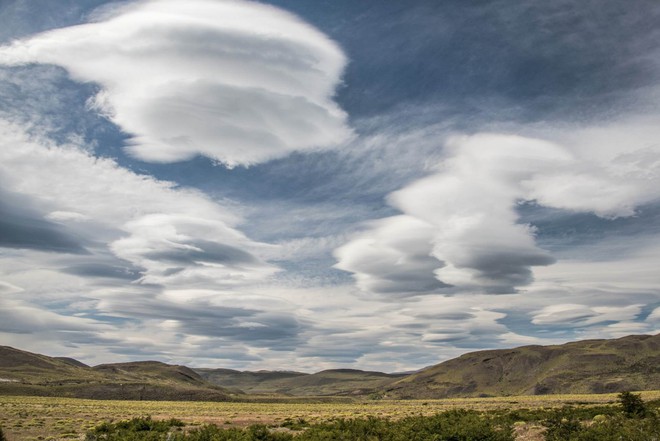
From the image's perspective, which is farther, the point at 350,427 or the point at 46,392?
the point at 46,392

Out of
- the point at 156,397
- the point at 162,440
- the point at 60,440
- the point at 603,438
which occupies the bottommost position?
the point at 156,397

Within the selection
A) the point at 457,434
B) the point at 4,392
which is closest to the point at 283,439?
the point at 457,434

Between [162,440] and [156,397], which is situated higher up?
[162,440]

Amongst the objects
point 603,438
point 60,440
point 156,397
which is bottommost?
point 156,397

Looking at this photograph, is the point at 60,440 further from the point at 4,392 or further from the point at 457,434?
the point at 4,392

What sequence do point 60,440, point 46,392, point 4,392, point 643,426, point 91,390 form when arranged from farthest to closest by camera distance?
point 91,390 < point 46,392 < point 4,392 < point 60,440 < point 643,426

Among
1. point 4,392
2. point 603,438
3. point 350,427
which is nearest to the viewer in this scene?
point 603,438

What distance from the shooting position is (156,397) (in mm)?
182625

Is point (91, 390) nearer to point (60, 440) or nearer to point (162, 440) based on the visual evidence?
point (60, 440)

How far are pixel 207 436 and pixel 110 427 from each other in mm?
13090

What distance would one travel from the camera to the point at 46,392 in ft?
500

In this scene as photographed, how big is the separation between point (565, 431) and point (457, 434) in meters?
6.07

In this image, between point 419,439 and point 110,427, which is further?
point 110,427

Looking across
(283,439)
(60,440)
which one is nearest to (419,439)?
(283,439)
